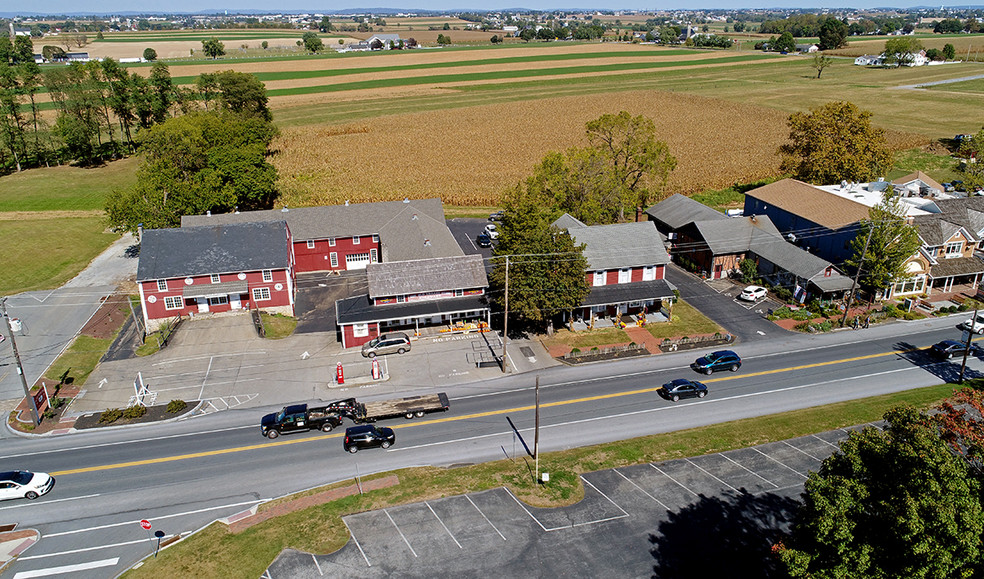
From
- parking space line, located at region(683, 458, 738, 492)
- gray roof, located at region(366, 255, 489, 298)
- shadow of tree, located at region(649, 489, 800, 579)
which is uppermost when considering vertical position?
gray roof, located at region(366, 255, 489, 298)

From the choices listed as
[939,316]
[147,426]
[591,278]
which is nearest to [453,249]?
[591,278]

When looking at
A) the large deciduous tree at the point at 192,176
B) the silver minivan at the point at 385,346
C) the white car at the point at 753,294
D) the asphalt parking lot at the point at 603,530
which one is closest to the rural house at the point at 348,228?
the large deciduous tree at the point at 192,176

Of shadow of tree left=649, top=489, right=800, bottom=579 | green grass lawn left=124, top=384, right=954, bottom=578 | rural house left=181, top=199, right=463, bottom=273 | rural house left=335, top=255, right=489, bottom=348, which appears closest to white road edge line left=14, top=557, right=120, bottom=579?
green grass lawn left=124, top=384, right=954, bottom=578

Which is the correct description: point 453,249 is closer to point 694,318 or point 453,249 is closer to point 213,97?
point 694,318

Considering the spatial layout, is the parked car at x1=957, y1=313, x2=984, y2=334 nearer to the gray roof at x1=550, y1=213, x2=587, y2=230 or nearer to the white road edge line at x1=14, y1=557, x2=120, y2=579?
the gray roof at x1=550, y1=213, x2=587, y2=230

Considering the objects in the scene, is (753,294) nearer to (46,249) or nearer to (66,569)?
(66,569)

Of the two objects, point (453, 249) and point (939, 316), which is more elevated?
point (453, 249)
